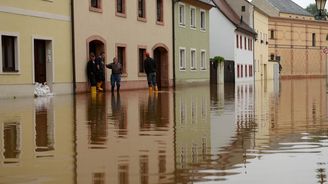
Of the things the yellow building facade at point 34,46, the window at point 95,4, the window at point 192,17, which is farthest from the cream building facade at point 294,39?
the yellow building facade at point 34,46

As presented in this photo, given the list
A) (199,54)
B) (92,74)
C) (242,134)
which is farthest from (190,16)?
(242,134)

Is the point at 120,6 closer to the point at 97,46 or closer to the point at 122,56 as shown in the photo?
the point at 122,56

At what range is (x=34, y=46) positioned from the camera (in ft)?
87.1

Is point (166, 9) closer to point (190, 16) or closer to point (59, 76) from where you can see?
point (190, 16)

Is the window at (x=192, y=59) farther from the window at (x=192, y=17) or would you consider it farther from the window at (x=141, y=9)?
the window at (x=141, y=9)

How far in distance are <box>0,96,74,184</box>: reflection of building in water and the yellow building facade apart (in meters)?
11.3

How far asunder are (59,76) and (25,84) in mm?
2627

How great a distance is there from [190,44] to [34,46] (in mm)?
19848

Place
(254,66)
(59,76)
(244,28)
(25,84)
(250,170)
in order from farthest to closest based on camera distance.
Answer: (254,66)
(244,28)
(59,76)
(25,84)
(250,170)

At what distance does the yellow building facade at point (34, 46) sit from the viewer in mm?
24225

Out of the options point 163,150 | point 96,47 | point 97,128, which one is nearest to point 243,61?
point 96,47

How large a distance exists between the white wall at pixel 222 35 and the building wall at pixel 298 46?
27506 millimetres

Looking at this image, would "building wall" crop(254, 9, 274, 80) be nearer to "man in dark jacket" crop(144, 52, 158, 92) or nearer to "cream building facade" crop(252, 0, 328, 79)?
"cream building facade" crop(252, 0, 328, 79)

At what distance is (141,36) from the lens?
3619cm
